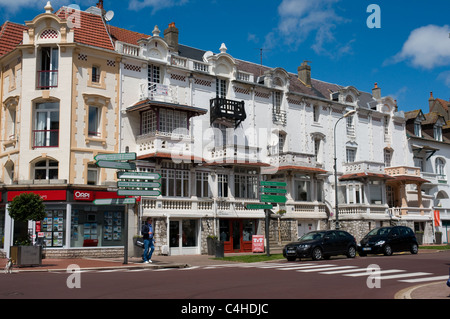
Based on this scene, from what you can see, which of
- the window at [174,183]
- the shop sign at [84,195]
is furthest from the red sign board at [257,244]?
the shop sign at [84,195]

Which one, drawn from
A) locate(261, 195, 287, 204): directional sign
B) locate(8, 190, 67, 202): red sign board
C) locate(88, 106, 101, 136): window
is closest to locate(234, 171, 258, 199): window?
locate(261, 195, 287, 204): directional sign

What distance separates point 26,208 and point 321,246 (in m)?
13.2

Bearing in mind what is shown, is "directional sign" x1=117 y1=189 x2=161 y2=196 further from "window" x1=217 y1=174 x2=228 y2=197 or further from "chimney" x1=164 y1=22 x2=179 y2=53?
"chimney" x1=164 y1=22 x2=179 y2=53

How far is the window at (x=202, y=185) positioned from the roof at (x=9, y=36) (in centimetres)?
1378

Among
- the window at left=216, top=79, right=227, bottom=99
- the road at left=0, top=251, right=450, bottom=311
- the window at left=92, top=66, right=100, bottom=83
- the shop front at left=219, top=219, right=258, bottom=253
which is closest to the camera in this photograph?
the road at left=0, top=251, right=450, bottom=311

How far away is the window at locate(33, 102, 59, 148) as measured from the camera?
27266 millimetres

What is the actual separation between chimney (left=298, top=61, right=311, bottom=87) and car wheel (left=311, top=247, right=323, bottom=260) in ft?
71.1

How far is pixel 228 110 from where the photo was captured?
3328 centimetres

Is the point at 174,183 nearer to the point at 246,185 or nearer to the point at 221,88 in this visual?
the point at 246,185

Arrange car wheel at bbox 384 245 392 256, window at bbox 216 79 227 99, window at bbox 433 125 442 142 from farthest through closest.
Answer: window at bbox 433 125 442 142, window at bbox 216 79 227 99, car wheel at bbox 384 245 392 256

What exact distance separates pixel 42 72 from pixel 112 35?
5393mm

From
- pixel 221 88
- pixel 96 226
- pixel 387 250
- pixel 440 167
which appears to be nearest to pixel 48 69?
pixel 96 226

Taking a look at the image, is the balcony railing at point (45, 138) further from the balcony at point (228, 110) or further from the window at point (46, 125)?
the balcony at point (228, 110)
